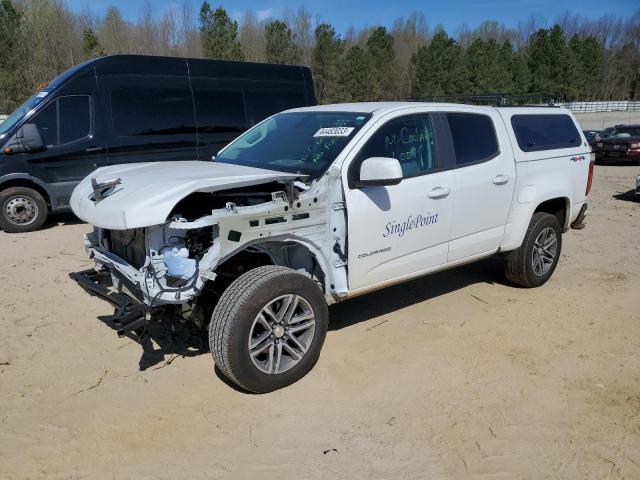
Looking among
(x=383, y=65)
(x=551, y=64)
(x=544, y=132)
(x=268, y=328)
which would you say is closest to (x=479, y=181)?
(x=544, y=132)

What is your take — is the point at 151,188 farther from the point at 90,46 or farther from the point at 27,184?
the point at 90,46

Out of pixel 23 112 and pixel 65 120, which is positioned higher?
pixel 23 112

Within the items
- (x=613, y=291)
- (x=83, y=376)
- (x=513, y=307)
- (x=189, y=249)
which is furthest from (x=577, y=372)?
(x=83, y=376)

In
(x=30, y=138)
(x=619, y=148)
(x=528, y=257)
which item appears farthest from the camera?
(x=619, y=148)

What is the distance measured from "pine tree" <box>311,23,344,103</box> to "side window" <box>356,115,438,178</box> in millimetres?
43676

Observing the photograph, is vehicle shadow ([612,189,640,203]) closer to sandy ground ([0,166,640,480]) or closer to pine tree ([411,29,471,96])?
sandy ground ([0,166,640,480])

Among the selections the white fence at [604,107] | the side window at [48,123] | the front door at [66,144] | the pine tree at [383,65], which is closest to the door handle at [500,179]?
the front door at [66,144]

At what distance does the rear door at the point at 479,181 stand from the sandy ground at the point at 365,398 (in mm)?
746

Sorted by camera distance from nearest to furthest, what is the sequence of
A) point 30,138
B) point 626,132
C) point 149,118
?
point 30,138 → point 149,118 → point 626,132

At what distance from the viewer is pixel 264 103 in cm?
933

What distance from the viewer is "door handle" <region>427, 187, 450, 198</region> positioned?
4.31 metres

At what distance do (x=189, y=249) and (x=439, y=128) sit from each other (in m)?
2.34

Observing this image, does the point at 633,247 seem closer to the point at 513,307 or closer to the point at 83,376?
the point at 513,307

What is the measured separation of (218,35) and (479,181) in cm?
4361
